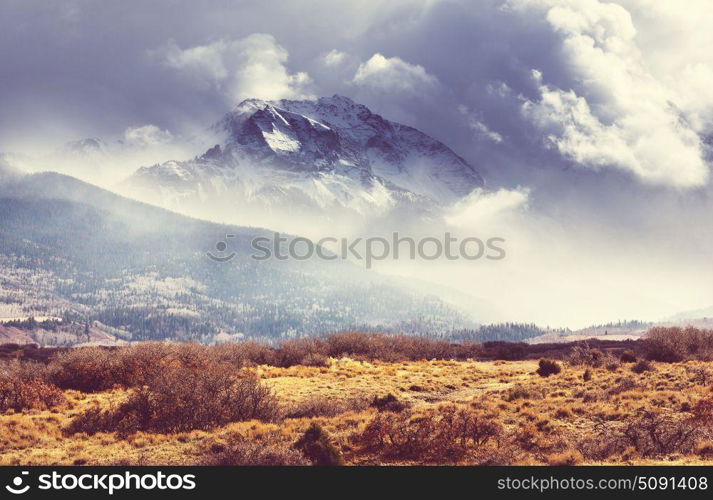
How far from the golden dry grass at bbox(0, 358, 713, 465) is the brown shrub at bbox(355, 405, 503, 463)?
0.47 metres

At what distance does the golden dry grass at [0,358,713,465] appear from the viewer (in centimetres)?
2041

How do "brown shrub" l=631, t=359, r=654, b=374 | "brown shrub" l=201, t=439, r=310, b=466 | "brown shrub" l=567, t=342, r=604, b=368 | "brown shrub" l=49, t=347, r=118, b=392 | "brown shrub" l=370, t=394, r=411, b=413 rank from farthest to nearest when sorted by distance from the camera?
1. "brown shrub" l=567, t=342, r=604, b=368
2. "brown shrub" l=631, t=359, r=654, b=374
3. "brown shrub" l=49, t=347, r=118, b=392
4. "brown shrub" l=370, t=394, r=411, b=413
5. "brown shrub" l=201, t=439, r=310, b=466

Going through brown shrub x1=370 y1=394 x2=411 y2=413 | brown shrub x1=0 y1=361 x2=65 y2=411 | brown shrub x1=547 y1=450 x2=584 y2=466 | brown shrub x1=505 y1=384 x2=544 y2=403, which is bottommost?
brown shrub x1=547 y1=450 x2=584 y2=466

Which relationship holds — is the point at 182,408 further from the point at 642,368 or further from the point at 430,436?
the point at 642,368


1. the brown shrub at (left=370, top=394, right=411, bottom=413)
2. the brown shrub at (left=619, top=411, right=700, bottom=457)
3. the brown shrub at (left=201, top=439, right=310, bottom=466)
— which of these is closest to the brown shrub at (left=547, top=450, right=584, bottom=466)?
the brown shrub at (left=619, top=411, right=700, bottom=457)

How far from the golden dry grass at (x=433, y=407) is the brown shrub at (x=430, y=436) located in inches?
18.5

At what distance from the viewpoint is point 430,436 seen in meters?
22.4

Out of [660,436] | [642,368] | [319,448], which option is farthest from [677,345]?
[319,448]

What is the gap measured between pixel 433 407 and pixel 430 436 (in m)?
7.77

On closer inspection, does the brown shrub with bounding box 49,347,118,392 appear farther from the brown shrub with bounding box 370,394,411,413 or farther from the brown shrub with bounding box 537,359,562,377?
the brown shrub with bounding box 537,359,562,377

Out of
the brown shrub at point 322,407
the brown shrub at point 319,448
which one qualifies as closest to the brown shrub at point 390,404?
the brown shrub at point 322,407
